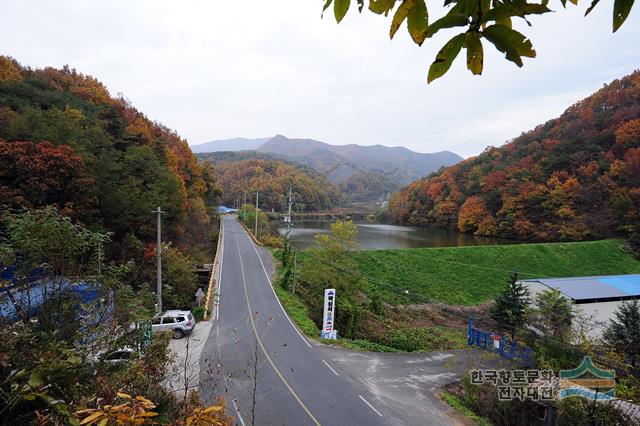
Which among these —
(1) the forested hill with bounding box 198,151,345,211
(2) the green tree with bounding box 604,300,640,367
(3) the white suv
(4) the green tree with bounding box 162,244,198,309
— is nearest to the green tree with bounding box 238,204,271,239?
(4) the green tree with bounding box 162,244,198,309

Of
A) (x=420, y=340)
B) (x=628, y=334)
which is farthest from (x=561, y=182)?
(x=420, y=340)

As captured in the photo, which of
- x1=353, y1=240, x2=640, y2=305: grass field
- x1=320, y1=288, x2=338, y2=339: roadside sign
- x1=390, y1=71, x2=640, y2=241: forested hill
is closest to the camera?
x1=320, y1=288, x2=338, y2=339: roadside sign

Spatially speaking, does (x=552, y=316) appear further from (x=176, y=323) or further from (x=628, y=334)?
(x=176, y=323)

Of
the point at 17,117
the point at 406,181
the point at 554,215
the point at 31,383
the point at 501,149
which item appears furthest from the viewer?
the point at 406,181

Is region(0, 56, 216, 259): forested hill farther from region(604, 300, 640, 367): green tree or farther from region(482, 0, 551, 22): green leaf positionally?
region(604, 300, 640, 367): green tree

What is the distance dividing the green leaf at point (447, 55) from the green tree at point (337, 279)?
49.8 ft

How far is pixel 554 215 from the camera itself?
3903 cm

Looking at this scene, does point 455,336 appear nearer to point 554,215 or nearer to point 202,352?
point 202,352

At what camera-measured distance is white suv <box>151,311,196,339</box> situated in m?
12.6

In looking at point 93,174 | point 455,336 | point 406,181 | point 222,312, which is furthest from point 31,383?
point 406,181

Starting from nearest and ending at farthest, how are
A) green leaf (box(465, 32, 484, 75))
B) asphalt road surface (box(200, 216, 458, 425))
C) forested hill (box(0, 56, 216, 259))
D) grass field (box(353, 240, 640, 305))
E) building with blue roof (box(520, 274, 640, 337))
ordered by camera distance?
green leaf (box(465, 32, 484, 75)) → asphalt road surface (box(200, 216, 458, 425)) → forested hill (box(0, 56, 216, 259)) → building with blue roof (box(520, 274, 640, 337)) → grass field (box(353, 240, 640, 305))

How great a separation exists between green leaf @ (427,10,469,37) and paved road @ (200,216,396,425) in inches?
167

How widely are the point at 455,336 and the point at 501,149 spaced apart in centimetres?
4868

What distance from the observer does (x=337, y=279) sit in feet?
55.1
